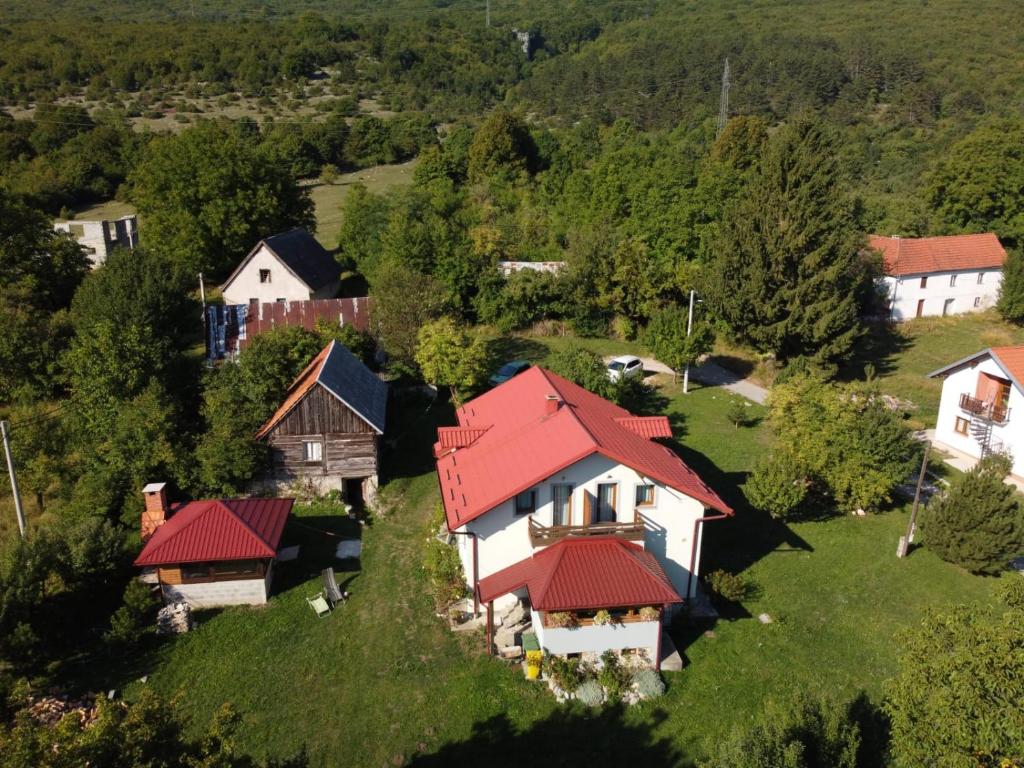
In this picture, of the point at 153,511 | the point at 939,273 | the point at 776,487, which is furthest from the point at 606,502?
the point at 939,273

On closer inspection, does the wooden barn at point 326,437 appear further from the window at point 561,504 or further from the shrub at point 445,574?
the window at point 561,504

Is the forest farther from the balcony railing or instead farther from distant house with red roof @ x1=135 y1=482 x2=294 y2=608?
the balcony railing

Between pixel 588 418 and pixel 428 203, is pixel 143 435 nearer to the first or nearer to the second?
pixel 588 418

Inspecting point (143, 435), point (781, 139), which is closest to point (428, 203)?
point (781, 139)

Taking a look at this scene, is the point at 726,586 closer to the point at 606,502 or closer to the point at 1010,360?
the point at 606,502

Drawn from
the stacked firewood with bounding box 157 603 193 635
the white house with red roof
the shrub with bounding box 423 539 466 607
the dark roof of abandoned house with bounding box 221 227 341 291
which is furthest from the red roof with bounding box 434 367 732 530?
the dark roof of abandoned house with bounding box 221 227 341 291

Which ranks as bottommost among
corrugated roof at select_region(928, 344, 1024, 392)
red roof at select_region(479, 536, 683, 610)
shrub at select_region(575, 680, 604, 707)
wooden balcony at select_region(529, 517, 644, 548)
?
shrub at select_region(575, 680, 604, 707)
